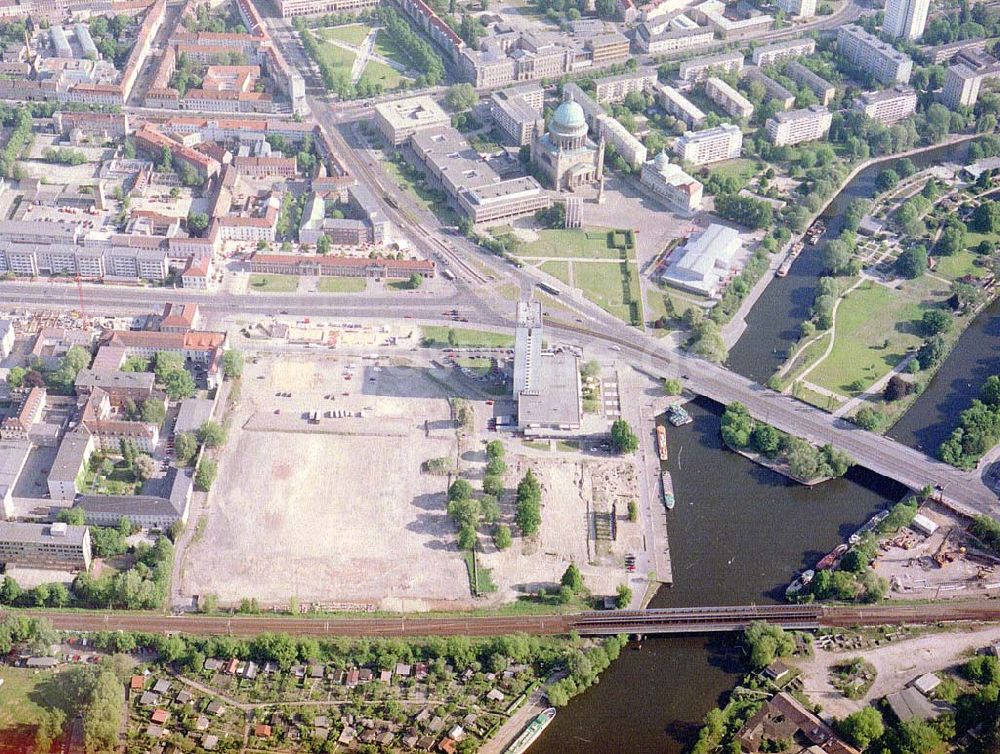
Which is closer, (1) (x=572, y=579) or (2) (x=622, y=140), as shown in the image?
(1) (x=572, y=579)

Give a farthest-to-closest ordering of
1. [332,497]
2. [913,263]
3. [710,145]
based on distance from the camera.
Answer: [710,145]
[913,263]
[332,497]

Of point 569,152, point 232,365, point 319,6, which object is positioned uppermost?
point 569,152

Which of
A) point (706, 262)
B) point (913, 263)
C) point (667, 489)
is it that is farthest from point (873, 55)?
point (667, 489)

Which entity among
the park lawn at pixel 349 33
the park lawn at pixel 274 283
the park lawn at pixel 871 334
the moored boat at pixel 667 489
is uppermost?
the park lawn at pixel 274 283

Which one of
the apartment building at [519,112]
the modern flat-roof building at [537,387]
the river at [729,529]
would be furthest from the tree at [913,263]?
the apartment building at [519,112]

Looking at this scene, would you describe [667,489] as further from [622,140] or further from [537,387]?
[622,140]

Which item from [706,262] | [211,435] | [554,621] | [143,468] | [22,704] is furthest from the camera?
[706,262]

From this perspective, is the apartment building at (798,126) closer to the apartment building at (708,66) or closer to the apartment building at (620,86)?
the apartment building at (708,66)
